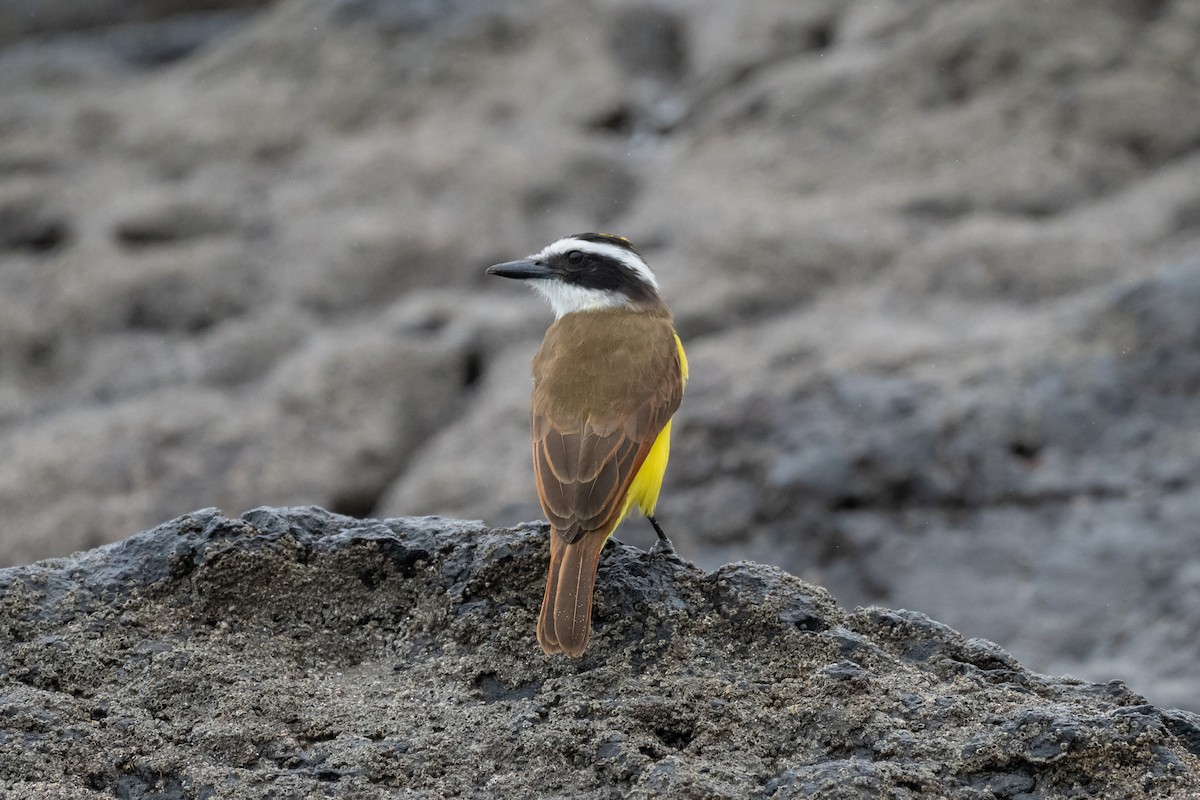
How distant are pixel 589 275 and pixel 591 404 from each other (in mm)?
1437

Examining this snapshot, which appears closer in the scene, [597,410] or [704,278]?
[597,410]

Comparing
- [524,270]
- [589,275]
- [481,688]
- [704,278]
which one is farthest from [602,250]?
[704,278]

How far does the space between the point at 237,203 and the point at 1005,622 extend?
8.12m

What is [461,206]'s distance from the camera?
12.5 meters

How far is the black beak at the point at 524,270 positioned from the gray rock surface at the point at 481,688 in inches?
84.5

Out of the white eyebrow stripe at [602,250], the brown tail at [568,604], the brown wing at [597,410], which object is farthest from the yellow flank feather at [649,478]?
the white eyebrow stripe at [602,250]

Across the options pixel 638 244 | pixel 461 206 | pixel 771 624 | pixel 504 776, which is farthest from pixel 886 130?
pixel 504 776

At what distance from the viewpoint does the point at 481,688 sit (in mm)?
3990

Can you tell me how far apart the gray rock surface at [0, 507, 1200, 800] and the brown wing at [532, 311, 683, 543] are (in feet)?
0.85

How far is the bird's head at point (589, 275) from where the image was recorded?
6.57 metres

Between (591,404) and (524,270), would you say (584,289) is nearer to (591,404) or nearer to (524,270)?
(524,270)

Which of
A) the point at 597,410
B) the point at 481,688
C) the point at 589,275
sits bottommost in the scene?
the point at 481,688

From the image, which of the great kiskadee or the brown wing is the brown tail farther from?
the brown wing

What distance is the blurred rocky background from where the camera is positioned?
8.28m
